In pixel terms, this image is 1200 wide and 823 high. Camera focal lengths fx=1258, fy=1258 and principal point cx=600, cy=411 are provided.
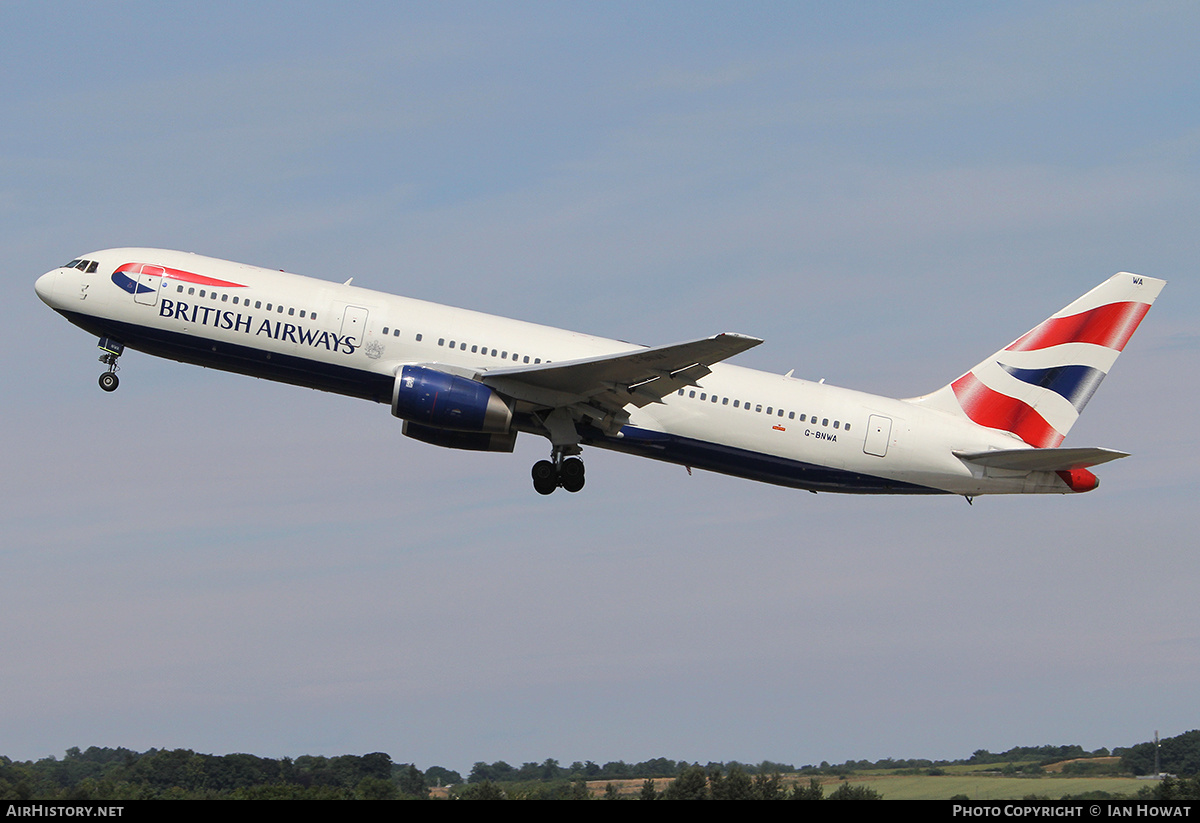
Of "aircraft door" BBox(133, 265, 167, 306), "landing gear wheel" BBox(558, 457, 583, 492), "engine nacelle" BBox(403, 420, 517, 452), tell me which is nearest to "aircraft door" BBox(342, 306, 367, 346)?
"engine nacelle" BBox(403, 420, 517, 452)

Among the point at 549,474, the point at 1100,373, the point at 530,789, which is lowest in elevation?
the point at 530,789

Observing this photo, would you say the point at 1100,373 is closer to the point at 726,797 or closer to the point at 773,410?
the point at 773,410

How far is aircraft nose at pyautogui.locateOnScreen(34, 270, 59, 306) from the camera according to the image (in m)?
36.6

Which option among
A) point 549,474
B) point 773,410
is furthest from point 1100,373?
point 549,474

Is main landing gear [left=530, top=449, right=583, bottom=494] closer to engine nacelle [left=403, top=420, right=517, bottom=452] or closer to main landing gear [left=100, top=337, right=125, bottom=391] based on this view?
engine nacelle [left=403, top=420, right=517, bottom=452]

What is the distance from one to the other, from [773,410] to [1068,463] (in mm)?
8327

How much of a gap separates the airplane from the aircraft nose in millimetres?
71

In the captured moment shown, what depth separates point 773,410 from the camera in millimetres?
36344

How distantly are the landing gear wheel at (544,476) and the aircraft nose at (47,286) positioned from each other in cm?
1492

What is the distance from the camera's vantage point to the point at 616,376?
3378 centimetres

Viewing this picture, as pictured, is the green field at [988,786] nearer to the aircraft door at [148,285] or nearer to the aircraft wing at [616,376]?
the aircraft wing at [616,376]

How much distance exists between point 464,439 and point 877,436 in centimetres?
1209
